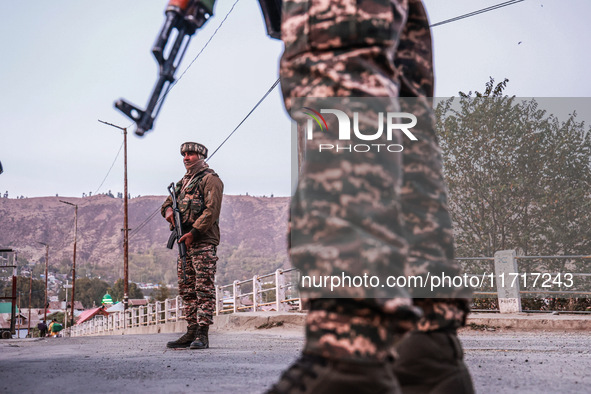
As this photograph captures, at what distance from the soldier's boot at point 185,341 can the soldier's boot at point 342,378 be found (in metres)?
4.61

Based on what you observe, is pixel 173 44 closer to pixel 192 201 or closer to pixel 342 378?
pixel 342 378

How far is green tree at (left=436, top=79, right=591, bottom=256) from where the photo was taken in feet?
77.2

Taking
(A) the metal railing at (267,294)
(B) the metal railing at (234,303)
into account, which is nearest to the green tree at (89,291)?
(A) the metal railing at (267,294)

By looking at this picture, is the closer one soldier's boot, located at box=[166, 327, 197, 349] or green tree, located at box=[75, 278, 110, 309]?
soldier's boot, located at box=[166, 327, 197, 349]

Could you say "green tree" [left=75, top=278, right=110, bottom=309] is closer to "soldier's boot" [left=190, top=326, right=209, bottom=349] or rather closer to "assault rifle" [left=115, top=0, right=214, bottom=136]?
"soldier's boot" [left=190, top=326, right=209, bottom=349]

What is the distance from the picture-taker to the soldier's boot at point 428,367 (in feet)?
3.69

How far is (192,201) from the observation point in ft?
17.6

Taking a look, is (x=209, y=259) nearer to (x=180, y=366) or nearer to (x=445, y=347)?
(x=180, y=366)

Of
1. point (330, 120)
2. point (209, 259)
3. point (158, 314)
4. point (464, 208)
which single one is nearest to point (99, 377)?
point (330, 120)

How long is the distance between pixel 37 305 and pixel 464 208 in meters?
149

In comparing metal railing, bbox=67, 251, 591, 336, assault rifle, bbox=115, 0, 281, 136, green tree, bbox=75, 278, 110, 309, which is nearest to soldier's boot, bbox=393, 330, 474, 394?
assault rifle, bbox=115, 0, 281, 136

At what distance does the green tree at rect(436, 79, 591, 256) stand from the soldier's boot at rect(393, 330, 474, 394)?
24.0 m

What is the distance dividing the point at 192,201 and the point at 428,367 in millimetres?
4457

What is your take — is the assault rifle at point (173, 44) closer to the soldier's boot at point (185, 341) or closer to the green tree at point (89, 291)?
the soldier's boot at point (185, 341)
